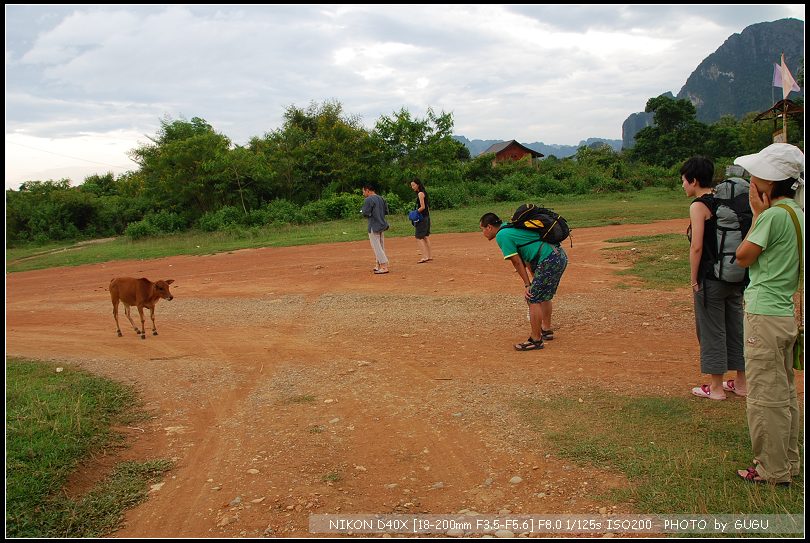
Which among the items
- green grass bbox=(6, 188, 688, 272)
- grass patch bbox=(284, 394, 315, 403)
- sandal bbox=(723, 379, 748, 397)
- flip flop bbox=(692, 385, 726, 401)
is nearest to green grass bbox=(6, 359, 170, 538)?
grass patch bbox=(284, 394, 315, 403)

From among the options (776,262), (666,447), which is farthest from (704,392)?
(776,262)

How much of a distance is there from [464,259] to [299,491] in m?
9.31

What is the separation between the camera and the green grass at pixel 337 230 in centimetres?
1909

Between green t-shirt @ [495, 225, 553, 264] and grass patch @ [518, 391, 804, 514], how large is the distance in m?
1.73

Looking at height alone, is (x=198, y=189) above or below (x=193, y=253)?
above

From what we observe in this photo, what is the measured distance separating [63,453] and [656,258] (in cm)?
974

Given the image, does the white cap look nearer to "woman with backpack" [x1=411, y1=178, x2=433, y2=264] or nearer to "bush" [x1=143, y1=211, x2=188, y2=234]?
"woman with backpack" [x1=411, y1=178, x2=433, y2=264]

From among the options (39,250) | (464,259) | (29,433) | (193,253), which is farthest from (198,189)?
(29,433)

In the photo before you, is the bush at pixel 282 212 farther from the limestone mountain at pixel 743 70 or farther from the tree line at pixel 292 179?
the limestone mountain at pixel 743 70

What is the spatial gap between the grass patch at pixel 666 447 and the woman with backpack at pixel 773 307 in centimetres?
22

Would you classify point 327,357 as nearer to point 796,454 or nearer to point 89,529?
point 89,529

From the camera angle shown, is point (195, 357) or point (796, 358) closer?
point (796, 358)

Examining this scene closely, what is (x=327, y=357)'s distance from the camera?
694 cm

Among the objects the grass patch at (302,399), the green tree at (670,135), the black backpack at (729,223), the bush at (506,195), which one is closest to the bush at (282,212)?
the bush at (506,195)
